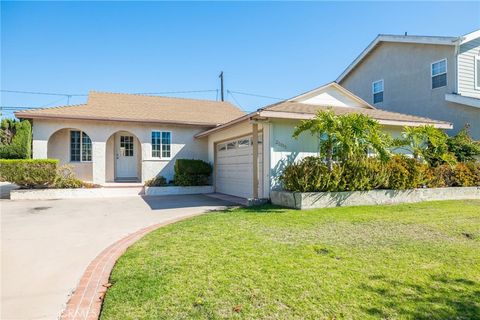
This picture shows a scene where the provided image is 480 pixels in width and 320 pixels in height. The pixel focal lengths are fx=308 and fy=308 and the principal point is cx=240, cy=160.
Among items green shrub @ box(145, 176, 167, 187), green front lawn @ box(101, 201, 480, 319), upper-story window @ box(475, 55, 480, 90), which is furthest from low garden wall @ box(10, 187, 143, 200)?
upper-story window @ box(475, 55, 480, 90)

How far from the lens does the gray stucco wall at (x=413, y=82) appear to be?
49.8ft

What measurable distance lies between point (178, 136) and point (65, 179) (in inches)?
225

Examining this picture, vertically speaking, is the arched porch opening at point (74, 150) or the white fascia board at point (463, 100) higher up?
the white fascia board at point (463, 100)

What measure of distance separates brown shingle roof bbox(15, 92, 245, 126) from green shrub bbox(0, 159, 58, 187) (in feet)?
7.22

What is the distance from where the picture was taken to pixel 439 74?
52.2 feet

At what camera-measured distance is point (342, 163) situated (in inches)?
408

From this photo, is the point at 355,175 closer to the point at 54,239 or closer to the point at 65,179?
the point at 54,239

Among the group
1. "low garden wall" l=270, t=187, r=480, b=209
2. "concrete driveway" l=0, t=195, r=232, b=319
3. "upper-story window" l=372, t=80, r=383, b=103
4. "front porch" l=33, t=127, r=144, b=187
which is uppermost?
"upper-story window" l=372, t=80, r=383, b=103

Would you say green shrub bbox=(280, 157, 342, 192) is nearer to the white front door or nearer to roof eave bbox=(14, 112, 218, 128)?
roof eave bbox=(14, 112, 218, 128)

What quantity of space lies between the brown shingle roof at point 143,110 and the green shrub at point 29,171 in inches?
86.7

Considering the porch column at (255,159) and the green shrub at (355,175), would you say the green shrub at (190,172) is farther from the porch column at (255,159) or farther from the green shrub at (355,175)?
the green shrub at (355,175)

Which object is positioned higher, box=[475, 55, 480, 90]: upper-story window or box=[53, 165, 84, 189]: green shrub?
box=[475, 55, 480, 90]: upper-story window

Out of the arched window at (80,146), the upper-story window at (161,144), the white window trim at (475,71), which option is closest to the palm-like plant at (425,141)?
the white window trim at (475,71)

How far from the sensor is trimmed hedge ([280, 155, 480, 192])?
31.8 feet
